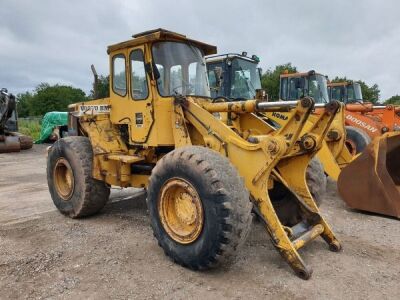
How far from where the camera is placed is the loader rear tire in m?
3.47

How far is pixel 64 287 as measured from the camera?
350 cm

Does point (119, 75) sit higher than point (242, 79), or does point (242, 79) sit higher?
point (242, 79)

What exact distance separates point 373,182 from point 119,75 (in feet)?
12.7

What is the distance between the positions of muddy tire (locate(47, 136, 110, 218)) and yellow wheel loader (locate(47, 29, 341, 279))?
0.05 feet

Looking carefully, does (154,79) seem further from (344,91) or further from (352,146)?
(344,91)

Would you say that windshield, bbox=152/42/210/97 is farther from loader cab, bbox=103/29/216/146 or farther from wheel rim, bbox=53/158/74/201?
wheel rim, bbox=53/158/74/201

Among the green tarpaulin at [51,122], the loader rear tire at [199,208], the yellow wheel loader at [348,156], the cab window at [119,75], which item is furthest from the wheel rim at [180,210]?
the green tarpaulin at [51,122]

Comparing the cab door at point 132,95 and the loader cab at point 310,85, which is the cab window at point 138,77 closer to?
the cab door at point 132,95

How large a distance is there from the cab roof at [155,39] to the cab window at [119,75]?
141 mm

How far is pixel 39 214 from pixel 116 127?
1.80 metres

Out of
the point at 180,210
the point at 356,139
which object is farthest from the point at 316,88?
the point at 180,210

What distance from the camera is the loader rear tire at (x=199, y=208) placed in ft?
11.4

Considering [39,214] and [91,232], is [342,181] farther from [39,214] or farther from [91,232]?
[39,214]

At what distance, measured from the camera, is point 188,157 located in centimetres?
376
